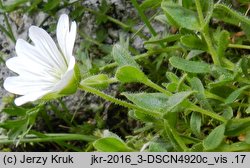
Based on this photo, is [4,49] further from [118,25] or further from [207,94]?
[207,94]

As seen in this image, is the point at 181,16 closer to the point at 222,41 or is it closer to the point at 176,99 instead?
the point at 222,41

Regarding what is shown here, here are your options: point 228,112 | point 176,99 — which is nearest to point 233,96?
point 228,112

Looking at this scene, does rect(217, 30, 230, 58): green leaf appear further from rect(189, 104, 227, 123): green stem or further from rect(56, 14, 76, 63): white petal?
rect(56, 14, 76, 63): white petal

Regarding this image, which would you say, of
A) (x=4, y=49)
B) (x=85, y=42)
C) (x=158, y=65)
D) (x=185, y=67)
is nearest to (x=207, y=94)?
(x=185, y=67)

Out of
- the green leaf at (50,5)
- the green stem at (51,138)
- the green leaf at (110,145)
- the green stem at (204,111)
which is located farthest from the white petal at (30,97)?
the green leaf at (50,5)

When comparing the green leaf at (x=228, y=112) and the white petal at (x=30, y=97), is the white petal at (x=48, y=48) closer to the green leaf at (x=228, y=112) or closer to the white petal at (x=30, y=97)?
the white petal at (x=30, y=97)

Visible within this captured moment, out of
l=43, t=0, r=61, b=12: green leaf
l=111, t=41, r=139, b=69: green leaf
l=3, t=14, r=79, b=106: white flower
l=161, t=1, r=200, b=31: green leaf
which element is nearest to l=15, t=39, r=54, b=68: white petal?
l=3, t=14, r=79, b=106: white flower

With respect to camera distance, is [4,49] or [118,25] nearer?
[118,25]
